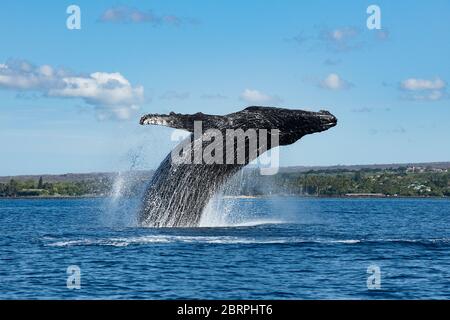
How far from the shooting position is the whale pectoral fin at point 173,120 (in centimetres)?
2749

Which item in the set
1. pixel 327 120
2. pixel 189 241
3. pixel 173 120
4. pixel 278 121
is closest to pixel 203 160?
pixel 173 120

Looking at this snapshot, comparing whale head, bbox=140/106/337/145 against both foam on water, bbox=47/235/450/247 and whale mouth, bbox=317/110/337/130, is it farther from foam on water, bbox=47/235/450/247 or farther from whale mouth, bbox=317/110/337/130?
foam on water, bbox=47/235/450/247

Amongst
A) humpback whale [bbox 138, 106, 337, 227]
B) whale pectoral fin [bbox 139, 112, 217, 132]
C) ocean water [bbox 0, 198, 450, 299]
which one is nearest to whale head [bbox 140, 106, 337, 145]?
humpback whale [bbox 138, 106, 337, 227]

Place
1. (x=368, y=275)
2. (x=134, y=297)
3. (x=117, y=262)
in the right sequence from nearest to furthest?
(x=134, y=297)
(x=368, y=275)
(x=117, y=262)

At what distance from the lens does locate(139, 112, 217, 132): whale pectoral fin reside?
2749 centimetres

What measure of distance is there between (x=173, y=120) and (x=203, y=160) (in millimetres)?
2394

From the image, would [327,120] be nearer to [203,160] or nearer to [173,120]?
[203,160]

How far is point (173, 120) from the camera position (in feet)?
91.7

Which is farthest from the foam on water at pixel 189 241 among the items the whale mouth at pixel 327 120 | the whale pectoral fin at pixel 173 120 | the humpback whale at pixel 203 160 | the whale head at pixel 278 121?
the whale mouth at pixel 327 120

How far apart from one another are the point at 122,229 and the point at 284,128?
331 inches

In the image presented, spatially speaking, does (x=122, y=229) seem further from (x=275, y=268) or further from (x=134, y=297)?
(x=134, y=297)
